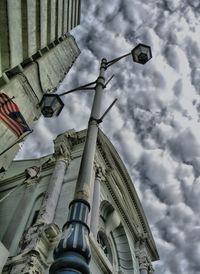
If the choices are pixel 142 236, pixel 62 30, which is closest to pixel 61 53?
pixel 62 30

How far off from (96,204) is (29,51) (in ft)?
25.0

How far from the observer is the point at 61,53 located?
29.6 meters

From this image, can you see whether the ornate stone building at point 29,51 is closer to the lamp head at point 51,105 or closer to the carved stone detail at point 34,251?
the lamp head at point 51,105

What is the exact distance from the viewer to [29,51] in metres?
12.7

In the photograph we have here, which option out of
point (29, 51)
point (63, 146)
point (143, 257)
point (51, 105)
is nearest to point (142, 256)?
point (143, 257)

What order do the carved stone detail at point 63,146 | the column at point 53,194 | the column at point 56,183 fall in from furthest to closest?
the carved stone detail at point 63,146
the column at point 56,183
the column at point 53,194

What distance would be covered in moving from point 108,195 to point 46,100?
37.9ft

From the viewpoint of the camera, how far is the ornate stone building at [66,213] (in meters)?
11.4

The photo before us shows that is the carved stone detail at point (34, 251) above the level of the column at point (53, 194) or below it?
below

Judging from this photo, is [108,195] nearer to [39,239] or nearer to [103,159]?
[103,159]

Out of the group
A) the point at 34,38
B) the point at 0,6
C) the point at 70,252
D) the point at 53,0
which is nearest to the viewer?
the point at 70,252


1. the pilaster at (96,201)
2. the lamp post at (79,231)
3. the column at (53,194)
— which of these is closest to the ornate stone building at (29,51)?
the column at (53,194)

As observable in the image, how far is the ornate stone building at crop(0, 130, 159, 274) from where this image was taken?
11.4 m

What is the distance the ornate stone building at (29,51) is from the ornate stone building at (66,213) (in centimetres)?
236
